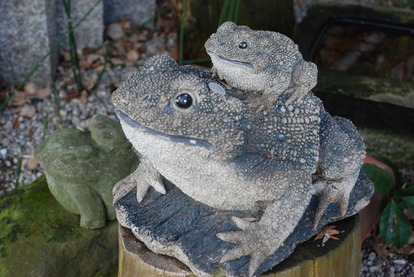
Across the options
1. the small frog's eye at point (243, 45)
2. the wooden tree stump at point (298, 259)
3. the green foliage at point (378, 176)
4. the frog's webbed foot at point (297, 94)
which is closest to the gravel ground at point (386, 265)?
the green foliage at point (378, 176)

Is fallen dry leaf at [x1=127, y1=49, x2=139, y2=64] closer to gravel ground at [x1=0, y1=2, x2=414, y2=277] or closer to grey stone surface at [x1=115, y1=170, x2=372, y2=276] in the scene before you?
gravel ground at [x1=0, y1=2, x2=414, y2=277]

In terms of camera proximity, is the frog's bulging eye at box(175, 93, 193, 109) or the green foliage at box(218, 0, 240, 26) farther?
the green foliage at box(218, 0, 240, 26)

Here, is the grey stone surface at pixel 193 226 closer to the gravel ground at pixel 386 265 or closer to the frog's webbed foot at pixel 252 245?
the frog's webbed foot at pixel 252 245

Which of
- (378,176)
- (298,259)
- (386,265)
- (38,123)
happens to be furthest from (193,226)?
(38,123)

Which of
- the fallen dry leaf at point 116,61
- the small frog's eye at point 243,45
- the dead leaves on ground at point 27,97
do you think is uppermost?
the small frog's eye at point 243,45

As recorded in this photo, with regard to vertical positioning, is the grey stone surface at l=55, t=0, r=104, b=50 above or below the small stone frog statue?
below

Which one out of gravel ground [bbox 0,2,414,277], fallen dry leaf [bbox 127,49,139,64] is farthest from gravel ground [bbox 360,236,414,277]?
fallen dry leaf [bbox 127,49,139,64]

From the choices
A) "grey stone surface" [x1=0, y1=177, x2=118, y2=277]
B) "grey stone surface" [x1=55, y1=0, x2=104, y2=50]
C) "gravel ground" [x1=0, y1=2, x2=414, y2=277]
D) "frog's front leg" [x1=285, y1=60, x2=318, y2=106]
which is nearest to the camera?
"frog's front leg" [x1=285, y1=60, x2=318, y2=106]

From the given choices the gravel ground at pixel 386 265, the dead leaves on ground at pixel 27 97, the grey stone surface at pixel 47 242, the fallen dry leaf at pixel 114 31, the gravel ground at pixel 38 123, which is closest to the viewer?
the grey stone surface at pixel 47 242

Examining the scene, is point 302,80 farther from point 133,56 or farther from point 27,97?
point 133,56
